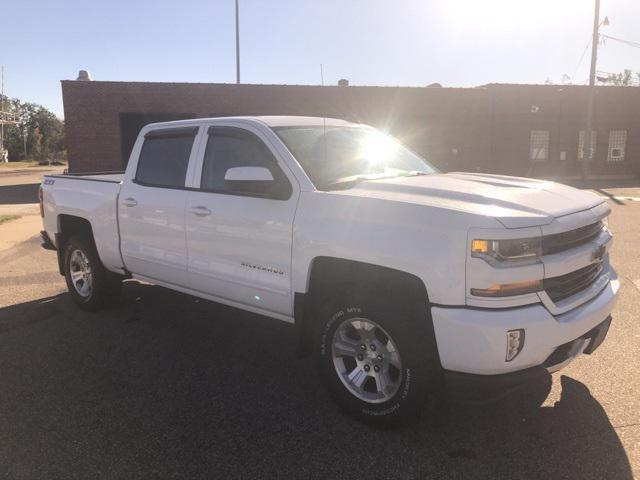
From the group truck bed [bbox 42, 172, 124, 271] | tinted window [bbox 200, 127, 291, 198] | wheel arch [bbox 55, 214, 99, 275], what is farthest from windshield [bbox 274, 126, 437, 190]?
wheel arch [bbox 55, 214, 99, 275]

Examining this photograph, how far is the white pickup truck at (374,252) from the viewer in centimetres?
289

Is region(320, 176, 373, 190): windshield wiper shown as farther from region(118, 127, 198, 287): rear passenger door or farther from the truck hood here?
region(118, 127, 198, 287): rear passenger door

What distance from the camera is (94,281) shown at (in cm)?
570

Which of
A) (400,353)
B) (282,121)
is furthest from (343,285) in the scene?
(282,121)

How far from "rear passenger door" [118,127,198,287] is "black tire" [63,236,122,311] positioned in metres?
0.66

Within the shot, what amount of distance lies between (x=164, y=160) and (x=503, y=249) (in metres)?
3.26

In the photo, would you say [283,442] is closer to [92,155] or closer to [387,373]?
[387,373]

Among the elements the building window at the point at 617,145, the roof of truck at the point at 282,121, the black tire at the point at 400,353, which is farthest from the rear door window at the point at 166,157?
the building window at the point at 617,145

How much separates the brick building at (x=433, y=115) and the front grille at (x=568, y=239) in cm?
2383

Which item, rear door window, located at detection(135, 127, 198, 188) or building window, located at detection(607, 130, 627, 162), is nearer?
rear door window, located at detection(135, 127, 198, 188)

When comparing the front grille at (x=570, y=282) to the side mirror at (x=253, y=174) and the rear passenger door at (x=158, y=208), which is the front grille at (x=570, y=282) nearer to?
the side mirror at (x=253, y=174)

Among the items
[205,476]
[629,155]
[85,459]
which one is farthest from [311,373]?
[629,155]

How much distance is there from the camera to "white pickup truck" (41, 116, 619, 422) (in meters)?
2.89

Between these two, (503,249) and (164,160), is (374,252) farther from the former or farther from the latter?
(164,160)
